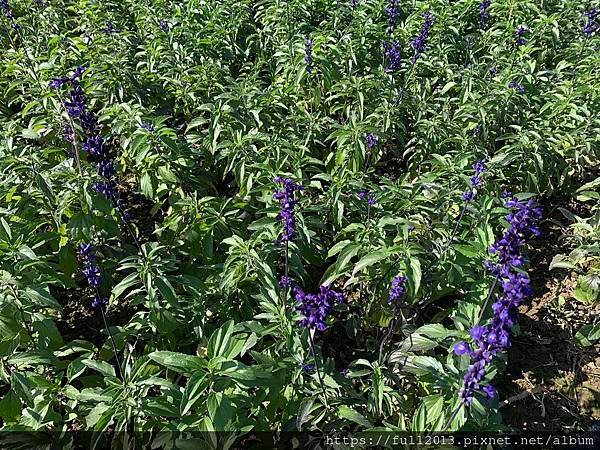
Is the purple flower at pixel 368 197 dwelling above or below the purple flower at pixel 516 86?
below

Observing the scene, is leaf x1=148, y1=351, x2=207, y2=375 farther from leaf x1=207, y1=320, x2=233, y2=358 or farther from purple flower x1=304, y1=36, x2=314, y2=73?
purple flower x1=304, y1=36, x2=314, y2=73

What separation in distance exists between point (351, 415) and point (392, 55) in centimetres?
420

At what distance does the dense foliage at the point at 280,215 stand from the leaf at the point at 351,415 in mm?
43

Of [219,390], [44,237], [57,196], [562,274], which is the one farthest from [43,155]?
[562,274]

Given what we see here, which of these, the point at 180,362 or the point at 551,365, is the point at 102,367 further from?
the point at 551,365

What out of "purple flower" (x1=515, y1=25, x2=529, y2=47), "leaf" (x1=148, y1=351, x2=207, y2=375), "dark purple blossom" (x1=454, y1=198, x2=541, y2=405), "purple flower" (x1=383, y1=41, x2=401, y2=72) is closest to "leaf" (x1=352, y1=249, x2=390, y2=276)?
"dark purple blossom" (x1=454, y1=198, x2=541, y2=405)

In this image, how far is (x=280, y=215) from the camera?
12.6 ft

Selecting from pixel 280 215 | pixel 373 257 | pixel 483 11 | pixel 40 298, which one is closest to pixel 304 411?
pixel 373 257

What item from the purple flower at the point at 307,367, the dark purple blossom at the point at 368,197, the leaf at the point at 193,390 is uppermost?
the dark purple blossom at the point at 368,197

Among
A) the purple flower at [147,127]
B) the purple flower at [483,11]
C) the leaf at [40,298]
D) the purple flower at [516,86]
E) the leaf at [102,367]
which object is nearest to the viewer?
the leaf at [102,367]

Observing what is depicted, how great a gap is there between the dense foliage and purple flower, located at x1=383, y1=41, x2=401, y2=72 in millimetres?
59

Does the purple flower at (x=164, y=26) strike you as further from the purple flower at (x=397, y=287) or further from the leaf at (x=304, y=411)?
the leaf at (x=304, y=411)

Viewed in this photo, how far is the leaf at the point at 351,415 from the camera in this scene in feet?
10.0

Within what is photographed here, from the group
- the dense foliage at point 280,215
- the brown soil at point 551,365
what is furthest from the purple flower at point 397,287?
the brown soil at point 551,365
